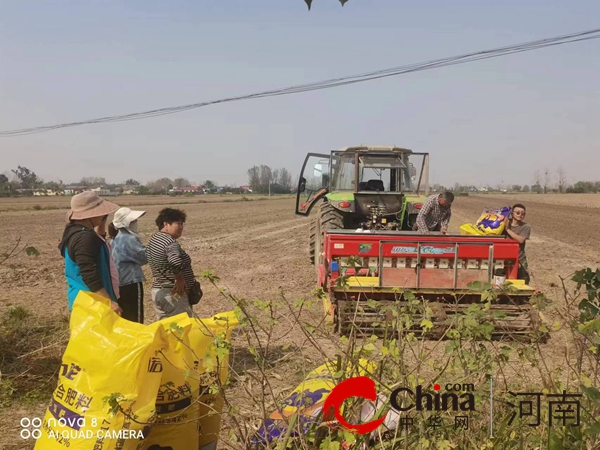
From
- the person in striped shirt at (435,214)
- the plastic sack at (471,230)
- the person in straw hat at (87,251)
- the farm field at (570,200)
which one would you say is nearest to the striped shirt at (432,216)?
the person in striped shirt at (435,214)

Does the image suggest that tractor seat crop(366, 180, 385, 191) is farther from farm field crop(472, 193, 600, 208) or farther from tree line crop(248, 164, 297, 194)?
tree line crop(248, 164, 297, 194)

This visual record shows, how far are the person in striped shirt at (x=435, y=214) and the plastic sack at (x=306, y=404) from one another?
4.48 m

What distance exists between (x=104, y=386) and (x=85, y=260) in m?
1.20

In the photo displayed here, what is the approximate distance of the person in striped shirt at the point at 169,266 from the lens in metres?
3.75

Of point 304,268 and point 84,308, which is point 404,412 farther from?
point 304,268

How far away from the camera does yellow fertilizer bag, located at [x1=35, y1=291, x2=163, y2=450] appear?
196 cm

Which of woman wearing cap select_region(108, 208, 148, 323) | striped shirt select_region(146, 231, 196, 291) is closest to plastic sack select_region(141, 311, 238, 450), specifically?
striped shirt select_region(146, 231, 196, 291)

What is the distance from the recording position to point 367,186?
8.33m

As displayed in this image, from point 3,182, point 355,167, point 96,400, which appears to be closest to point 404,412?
point 96,400

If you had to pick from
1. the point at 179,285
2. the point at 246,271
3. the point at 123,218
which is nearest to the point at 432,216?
the point at 179,285

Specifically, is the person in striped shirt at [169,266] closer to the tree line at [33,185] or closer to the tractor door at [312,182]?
the tractor door at [312,182]

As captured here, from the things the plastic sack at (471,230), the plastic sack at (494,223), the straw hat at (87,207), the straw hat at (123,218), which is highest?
the straw hat at (87,207)

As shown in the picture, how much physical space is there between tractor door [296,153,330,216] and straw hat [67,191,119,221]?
5.07 m

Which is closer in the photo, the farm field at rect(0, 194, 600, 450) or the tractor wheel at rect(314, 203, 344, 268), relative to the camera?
the farm field at rect(0, 194, 600, 450)
